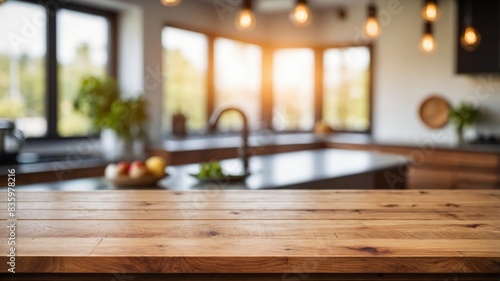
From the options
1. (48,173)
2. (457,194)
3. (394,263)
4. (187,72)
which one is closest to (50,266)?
(394,263)

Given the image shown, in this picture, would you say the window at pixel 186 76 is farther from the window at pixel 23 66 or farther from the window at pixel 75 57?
the window at pixel 23 66

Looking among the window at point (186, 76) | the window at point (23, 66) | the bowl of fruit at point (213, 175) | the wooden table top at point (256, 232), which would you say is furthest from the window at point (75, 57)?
the wooden table top at point (256, 232)

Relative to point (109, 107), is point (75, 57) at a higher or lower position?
higher

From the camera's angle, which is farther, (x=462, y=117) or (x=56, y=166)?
(x=462, y=117)

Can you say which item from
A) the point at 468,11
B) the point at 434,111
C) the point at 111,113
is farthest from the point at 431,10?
the point at 111,113

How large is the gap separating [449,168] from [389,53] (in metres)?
1.61

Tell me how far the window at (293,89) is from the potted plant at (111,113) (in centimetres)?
233

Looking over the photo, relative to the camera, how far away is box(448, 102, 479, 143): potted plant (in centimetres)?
512

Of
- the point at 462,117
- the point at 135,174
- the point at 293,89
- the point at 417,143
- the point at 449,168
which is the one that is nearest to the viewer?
the point at 135,174

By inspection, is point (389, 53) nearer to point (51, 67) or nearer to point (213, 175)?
point (51, 67)

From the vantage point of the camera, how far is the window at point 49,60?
4070mm

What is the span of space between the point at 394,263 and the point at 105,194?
40.3 inches

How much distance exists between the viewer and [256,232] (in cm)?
117

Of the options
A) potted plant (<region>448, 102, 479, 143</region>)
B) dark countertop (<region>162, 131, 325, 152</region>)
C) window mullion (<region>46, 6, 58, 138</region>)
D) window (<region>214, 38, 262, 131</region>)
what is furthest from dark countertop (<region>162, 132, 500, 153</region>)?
window mullion (<region>46, 6, 58, 138</region>)
